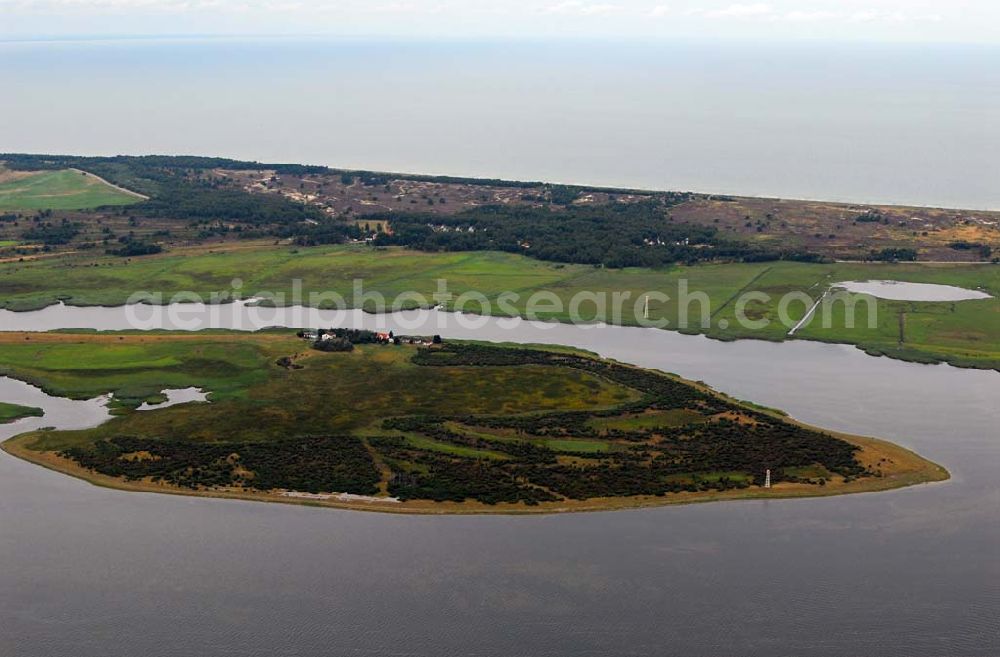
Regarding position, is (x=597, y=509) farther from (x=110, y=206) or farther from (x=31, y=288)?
(x=110, y=206)

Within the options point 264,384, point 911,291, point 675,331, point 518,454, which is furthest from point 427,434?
point 911,291

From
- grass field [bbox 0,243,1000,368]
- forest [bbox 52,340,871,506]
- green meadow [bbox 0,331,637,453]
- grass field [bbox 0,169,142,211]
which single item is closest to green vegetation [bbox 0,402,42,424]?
green meadow [bbox 0,331,637,453]

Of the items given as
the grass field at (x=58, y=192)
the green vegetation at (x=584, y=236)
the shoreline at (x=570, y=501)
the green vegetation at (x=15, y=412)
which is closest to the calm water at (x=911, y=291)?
the green vegetation at (x=584, y=236)

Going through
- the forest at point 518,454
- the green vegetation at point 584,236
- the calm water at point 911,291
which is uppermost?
the green vegetation at point 584,236

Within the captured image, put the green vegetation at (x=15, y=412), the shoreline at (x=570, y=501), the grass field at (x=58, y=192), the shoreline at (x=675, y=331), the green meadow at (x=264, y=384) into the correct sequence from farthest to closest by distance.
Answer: the grass field at (x=58, y=192)
the shoreline at (x=675, y=331)
the green vegetation at (x=15, y=412)
the green meadow at (x=264, y=384)
the shoreline at (x=570, y=501)

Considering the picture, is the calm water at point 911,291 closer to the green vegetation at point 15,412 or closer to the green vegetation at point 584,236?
the green vegetation at point 584,236
